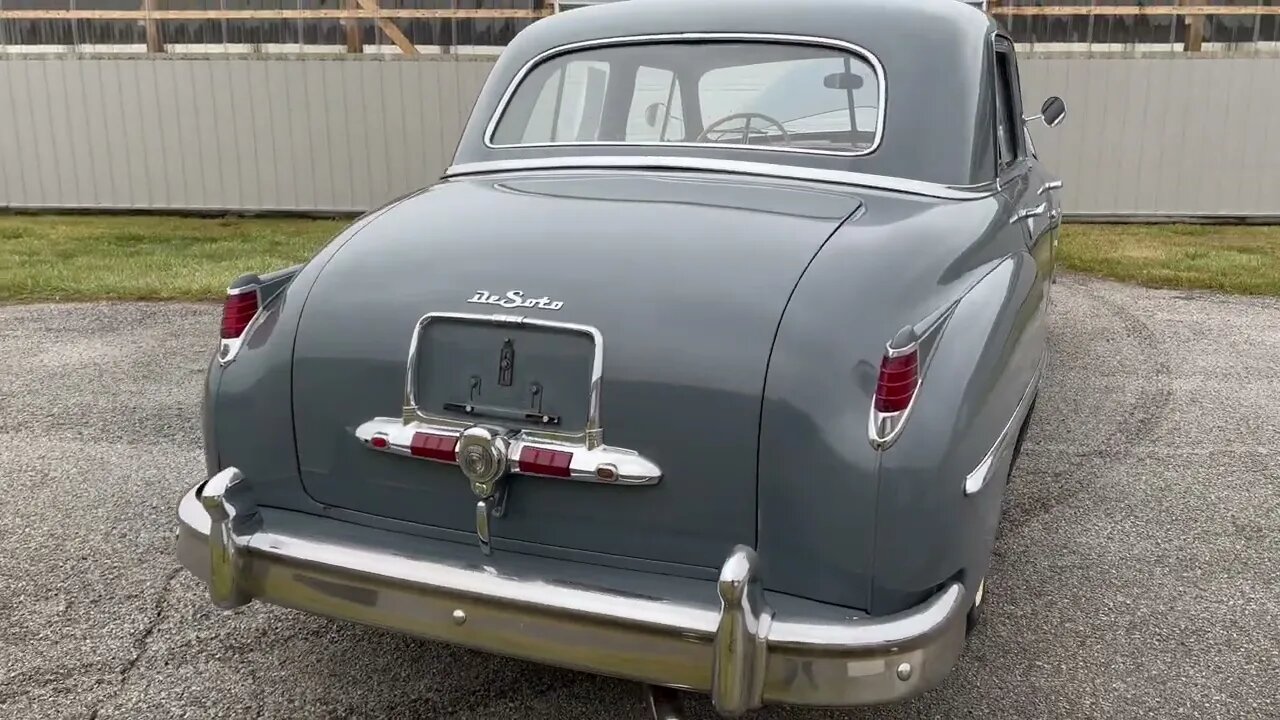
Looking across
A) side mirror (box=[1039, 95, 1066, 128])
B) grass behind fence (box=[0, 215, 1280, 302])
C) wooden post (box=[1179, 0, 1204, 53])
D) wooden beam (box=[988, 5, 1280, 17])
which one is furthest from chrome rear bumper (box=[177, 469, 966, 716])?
wooden post (box=[1179, 0, 1204, 53])

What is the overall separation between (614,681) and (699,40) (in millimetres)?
1915

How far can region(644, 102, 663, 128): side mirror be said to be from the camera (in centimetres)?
317

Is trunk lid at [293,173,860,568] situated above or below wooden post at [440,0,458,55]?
below

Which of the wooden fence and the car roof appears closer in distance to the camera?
the car roof

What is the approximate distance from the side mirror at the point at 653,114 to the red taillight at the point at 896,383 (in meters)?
1.42

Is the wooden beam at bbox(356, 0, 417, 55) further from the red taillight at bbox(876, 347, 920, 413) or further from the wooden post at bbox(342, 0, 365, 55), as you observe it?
the red taillight at bbox(876, 347, 920, 413)

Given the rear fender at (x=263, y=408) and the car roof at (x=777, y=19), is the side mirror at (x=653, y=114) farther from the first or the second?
the rear fender at (x=263, y=408)

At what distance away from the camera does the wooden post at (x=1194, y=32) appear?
10742 millimetres

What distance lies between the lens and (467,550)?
2270 mm

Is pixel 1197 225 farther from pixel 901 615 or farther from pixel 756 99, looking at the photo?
pixel 901 615

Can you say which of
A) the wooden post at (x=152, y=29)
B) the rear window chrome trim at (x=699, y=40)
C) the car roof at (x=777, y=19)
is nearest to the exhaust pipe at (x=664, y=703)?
the rear window chrome trim at (x=699, y=40)

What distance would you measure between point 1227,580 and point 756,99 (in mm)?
2176

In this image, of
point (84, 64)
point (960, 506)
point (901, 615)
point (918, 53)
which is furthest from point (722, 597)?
point (84, 64)

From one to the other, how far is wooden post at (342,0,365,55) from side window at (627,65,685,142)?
8.88 metres
